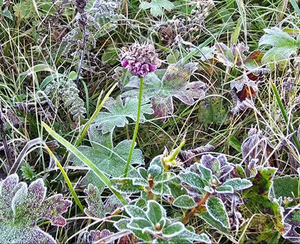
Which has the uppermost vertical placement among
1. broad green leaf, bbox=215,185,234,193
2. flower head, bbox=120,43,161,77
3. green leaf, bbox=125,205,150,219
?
flower head, bbox=120,43,161,77

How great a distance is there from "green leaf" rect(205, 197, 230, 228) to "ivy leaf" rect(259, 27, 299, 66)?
2.39 ft

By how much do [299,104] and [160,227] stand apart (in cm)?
79

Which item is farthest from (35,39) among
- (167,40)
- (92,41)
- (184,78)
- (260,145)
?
(260,145)

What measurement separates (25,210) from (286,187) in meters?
0.71

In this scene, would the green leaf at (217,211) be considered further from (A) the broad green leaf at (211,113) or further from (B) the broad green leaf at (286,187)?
(A) the broad green leaf at (211,113)

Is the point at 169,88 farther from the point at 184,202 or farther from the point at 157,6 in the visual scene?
the point at 184,202

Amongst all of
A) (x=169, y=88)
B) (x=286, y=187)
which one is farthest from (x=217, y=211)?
(x=169, y=88)

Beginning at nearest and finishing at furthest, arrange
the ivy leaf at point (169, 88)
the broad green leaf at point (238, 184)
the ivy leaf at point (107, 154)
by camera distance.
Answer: the broad green leaf at point (238, 184), the ivy leaf at point (107, 154), the ivy leaf at point (169, 88)

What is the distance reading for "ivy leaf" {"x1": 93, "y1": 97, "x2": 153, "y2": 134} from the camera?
1373 millimetres

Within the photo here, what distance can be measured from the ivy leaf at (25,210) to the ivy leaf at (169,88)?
1.67ft

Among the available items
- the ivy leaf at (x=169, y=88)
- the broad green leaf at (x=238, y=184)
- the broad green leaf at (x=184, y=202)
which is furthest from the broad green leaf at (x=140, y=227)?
the ivy leaf at (x=169, y=88)

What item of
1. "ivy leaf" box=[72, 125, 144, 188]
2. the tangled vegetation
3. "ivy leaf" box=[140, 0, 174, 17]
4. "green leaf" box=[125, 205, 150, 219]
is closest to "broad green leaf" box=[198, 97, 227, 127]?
the tangled vegetation

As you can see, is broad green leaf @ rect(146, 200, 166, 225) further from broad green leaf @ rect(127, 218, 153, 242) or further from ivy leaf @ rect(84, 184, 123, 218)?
ivy leaf @ rect(84, 184, 123, 218)

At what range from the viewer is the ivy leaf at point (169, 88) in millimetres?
1457
